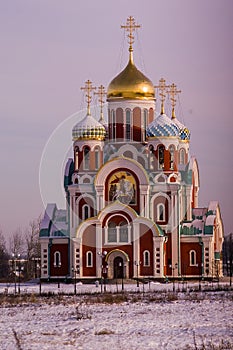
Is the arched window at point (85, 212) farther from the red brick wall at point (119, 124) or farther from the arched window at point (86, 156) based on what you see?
the red brick wall at point (119, 124)

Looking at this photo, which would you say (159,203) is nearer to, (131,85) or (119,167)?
(119,167)

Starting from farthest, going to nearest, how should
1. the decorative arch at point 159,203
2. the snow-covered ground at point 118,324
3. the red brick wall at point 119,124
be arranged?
the red brick wall at point 119,124 → the decorative arch at point 159,203 → the snow-covered ground at point 118,324

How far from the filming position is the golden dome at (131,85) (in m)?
50.7

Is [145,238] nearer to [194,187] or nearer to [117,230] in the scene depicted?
[117,230]

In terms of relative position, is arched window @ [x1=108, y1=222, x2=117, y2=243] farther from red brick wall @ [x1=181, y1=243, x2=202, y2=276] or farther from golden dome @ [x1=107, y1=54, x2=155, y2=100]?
golden dome @ [x1=107, y1=54, x2=155, y2=100]

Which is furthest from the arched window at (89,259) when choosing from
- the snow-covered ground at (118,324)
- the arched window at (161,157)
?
the snow-covered ground at (118,324)

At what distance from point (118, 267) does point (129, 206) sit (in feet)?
9.85

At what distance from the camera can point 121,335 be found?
22250 mm

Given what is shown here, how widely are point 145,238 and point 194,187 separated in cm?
685

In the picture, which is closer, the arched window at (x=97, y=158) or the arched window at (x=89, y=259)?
the arched window at (x=89, y=259)

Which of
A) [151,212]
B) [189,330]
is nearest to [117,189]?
[151,212]

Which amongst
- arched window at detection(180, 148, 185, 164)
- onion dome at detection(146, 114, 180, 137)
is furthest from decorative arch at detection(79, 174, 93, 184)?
arched window at detection(180, 148, 185, 164)

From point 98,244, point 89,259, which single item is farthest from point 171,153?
point 89,259

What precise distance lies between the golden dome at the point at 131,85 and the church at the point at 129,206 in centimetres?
5
